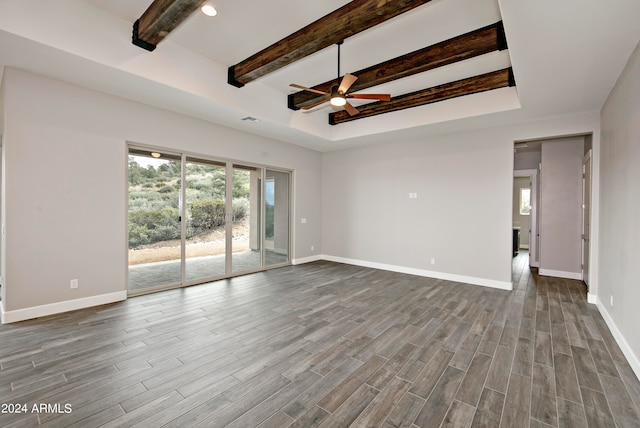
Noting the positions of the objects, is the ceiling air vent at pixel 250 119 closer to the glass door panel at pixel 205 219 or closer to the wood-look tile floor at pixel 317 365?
the glass door panel at pixel 205 219

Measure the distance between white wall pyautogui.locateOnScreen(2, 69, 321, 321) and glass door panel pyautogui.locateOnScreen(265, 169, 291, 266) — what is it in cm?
240

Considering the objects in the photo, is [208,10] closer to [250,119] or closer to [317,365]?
[250,119]

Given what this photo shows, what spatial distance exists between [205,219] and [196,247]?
1.73 feet

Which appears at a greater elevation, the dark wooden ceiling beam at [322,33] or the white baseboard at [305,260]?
the dark wooden ceiling beam at [322,33]

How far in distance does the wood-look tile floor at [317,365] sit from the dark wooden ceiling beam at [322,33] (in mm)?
3200

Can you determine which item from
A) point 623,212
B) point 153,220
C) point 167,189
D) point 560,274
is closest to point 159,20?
point 167,189

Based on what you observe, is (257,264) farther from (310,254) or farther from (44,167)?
(44,167)

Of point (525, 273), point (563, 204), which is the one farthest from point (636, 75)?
point (525, 273)

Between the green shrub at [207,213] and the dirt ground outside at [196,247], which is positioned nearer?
the dirt ground outside at [196,247]

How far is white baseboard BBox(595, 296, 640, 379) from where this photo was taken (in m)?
2.43

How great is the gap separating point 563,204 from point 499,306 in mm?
3522

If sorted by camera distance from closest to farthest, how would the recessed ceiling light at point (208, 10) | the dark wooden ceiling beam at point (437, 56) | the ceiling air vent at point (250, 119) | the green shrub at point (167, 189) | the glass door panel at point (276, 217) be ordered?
the recessed ceiling light at point (208, 10)
the dark wooden ceiling beam at point (437, 56)
the green shrub at point (167, 189)
the ceiling air vent at point (250, 119)
the glass door panel at point (276, 217)

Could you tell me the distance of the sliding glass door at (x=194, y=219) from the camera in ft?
14.7

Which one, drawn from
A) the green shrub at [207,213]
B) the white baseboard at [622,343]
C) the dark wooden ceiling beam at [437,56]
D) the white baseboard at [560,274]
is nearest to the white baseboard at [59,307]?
the green shrub at [207,213]
